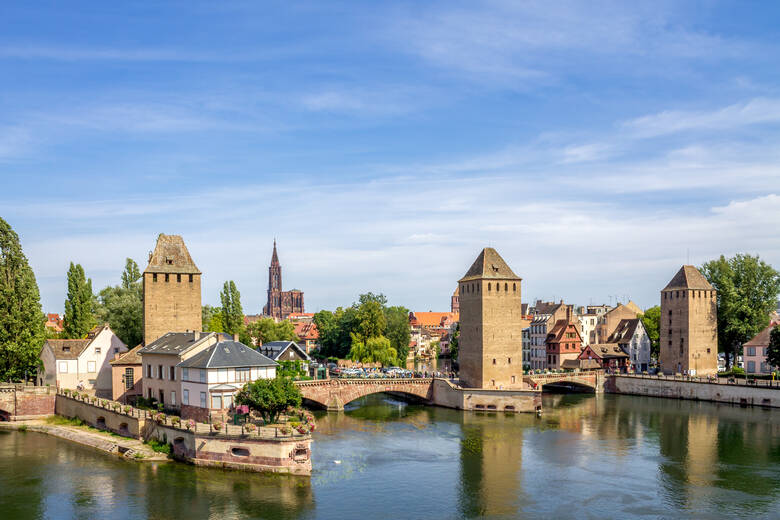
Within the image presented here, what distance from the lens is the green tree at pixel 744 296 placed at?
87250 mm

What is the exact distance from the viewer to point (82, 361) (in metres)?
61.1

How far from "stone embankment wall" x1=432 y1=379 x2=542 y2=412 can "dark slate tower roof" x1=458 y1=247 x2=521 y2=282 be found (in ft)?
37.5

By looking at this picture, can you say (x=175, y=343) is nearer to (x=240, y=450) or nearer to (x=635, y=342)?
(x=240, y=450)

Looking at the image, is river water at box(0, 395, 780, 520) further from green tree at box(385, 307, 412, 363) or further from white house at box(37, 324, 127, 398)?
green tree at box(385, 307, 412, 363)

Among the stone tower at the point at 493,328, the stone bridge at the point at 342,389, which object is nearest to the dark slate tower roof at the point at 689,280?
the stone tower at the point at 493,328

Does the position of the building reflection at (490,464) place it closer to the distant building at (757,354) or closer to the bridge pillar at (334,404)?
the bridge pillar at (334,404)

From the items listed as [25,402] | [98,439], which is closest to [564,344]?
[98,439]

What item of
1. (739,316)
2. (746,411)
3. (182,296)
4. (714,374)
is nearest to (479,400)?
(746,411)

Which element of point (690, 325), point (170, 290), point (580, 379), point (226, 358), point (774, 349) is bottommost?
point (580, 379)

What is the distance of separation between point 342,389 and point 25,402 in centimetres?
2737

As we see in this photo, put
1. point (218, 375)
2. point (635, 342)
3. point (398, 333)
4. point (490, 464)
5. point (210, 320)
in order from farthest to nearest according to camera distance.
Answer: point (398, 333) → point (635, 342) → point (210, 320) → point (218, 375) → point (490, 464)

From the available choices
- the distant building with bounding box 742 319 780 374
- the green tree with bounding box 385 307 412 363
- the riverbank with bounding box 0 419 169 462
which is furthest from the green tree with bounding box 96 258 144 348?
the distant building with bounding box 742 319 780 374

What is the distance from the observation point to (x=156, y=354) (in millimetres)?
53219

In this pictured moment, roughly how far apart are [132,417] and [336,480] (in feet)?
56.3
